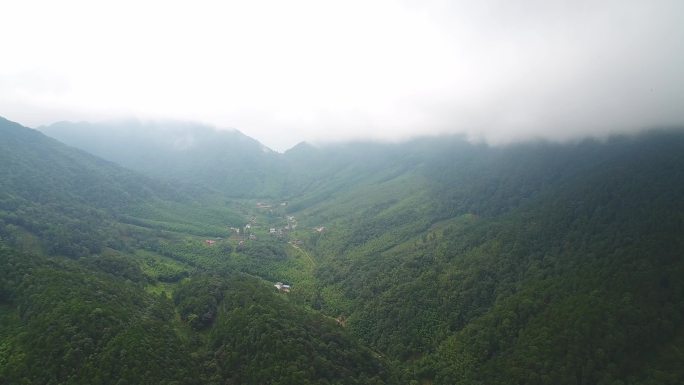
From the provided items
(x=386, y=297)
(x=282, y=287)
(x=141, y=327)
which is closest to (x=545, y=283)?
(x=386, y=297)

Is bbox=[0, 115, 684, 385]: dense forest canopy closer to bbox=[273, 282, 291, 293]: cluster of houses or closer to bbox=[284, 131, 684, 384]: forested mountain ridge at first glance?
bbox=[284, 131, 684, 384]: forested mountain ridge

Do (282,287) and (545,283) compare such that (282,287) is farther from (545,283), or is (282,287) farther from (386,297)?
(545,283)

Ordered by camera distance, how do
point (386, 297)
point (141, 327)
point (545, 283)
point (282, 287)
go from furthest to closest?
point (282, 287) → point (386, 297) → point (545, 283) → point (141, 327)

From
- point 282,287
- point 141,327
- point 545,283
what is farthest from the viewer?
point 282,287

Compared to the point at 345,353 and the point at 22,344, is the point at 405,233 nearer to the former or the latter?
the point at 345,353

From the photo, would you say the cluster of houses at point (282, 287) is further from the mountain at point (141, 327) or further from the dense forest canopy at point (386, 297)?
the mountain at point (141, 327)

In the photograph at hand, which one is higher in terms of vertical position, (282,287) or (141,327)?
(141,327)

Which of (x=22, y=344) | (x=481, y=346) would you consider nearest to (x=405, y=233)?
(x=481, y=346)

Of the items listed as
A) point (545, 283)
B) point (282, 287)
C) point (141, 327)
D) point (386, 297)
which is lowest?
point (282, 287)

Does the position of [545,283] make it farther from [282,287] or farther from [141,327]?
[141,327]

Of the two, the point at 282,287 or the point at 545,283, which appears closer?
the point at 545,283

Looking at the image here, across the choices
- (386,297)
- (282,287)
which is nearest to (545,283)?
(386,297)
